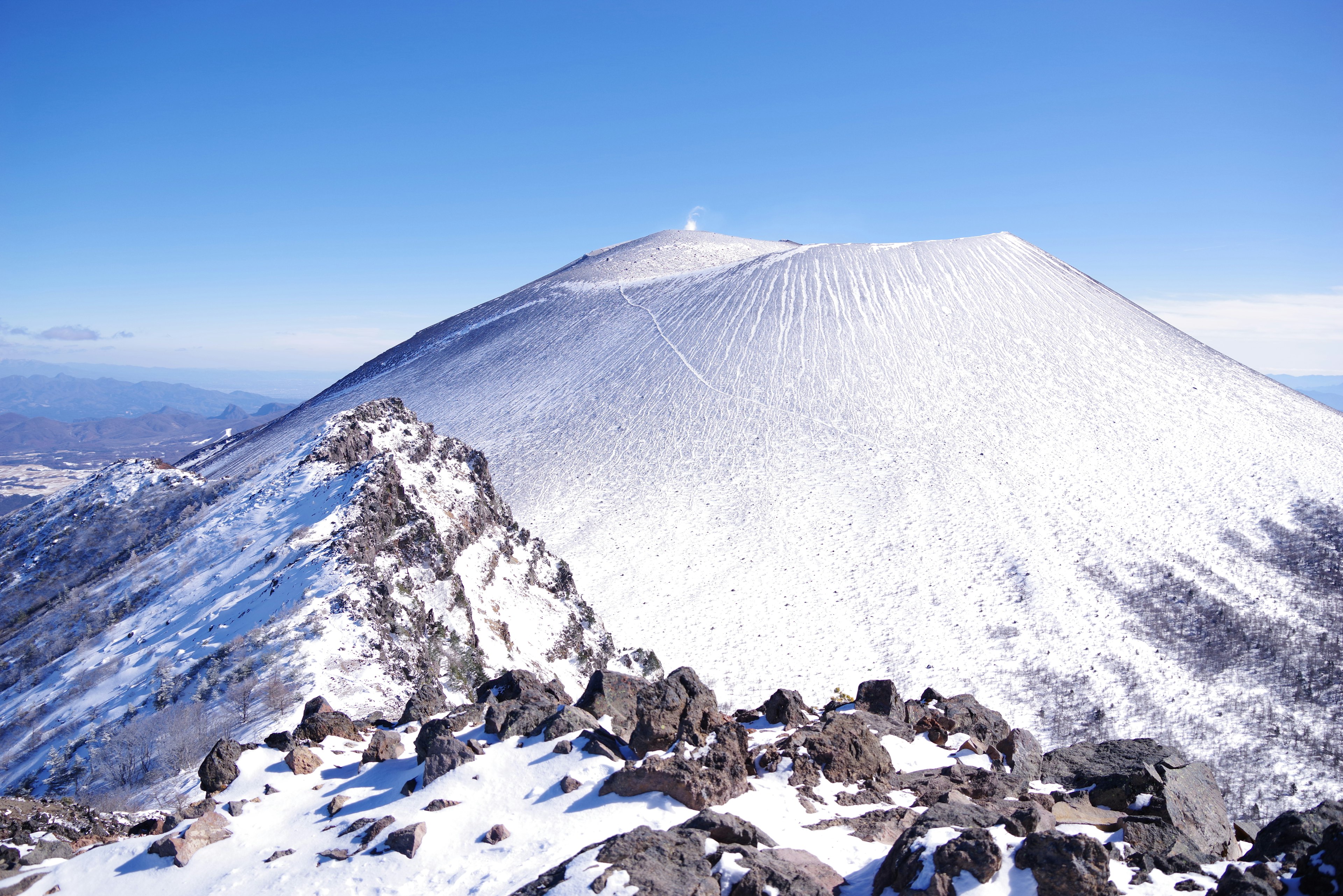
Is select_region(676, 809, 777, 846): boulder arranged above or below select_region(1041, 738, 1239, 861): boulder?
above

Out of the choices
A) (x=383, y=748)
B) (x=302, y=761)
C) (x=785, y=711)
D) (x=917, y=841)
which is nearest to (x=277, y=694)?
(x=302, y=761)

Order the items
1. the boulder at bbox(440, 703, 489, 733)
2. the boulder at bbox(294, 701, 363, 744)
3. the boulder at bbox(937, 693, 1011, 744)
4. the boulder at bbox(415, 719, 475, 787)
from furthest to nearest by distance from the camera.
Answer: the boulder at bbox(937, 693, 1011, 744) → the boulder at bbox(294, 701, 363, 744) → the boulder at bbox(440, 703, 489, 733) → the boulder at bbox(415, 719, 475, 787)

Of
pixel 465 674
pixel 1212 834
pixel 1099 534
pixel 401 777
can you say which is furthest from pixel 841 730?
pixel 1099 534

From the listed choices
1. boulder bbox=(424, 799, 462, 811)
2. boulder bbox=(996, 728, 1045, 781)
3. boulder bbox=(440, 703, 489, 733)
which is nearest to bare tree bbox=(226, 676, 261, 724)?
boulder bbox=(440, 703, 489, 733)

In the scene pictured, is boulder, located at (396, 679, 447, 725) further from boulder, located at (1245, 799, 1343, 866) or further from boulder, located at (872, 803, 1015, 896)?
boulder, located at (1245, 799, 1343, 866)

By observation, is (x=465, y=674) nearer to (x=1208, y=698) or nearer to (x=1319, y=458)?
(x=1208, y=698)

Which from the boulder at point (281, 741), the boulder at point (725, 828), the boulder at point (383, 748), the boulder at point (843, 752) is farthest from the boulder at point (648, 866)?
the boulder at point (281, 741)
